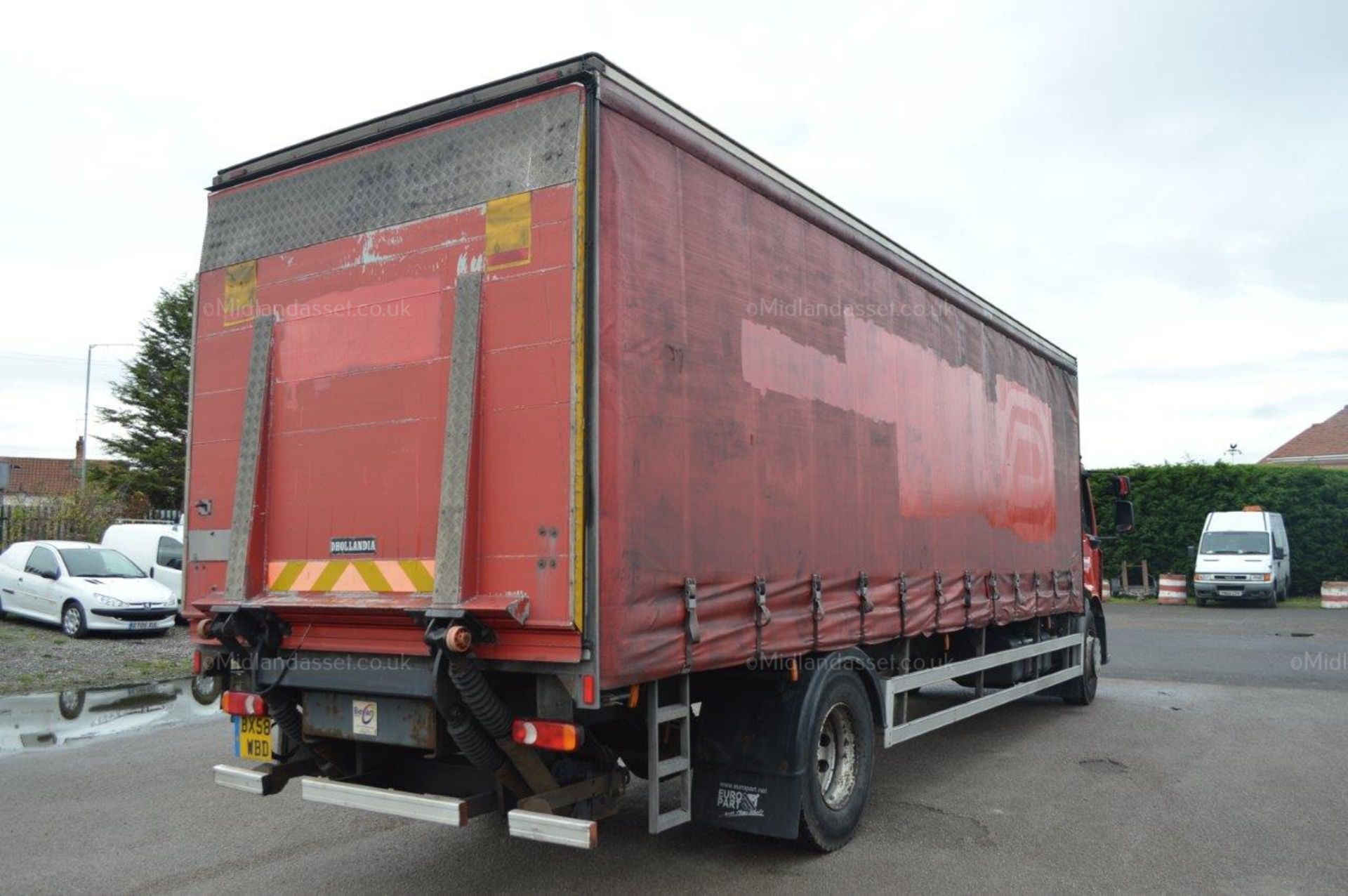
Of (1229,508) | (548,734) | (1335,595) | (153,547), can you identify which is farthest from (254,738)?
(1229,508)

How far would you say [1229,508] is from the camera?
29.8m

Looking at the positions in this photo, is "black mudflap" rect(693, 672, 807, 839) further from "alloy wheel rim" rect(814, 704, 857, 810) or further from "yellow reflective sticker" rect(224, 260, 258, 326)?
"yellow reflective sticker" rect(224, 260, 258, 326)

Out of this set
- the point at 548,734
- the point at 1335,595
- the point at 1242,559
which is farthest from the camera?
the point at 1242,559

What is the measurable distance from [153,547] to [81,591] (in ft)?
13.2

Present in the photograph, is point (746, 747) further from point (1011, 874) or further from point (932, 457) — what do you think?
point (932, 457)

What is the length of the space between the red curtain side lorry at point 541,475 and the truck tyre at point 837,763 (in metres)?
0.02

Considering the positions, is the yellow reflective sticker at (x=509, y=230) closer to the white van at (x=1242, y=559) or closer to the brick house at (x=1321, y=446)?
the white van at (x=1242, y=559)

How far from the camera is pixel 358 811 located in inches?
281

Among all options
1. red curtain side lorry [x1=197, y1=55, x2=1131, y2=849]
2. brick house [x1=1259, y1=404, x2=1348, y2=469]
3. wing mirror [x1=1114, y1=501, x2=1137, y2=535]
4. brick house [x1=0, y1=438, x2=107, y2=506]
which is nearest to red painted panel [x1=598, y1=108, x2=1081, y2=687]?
red curtain side lorry [x1=197, y1=55, x2=1131, y2=849]

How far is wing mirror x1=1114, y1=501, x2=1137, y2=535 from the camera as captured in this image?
12.4m

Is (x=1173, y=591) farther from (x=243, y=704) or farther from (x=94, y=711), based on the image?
(x=243, y=704)

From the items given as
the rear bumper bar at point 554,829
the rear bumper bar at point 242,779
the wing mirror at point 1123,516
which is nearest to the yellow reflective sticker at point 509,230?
the rear bumper bar at point 554,829

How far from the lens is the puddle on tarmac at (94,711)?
390 inches

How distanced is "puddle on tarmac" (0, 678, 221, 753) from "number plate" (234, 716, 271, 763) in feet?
13.2
